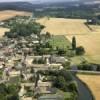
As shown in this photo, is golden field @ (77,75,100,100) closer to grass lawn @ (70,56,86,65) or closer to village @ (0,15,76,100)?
village @ (0,15,76,100)

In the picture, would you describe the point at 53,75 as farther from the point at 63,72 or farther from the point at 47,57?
the point at 47,57

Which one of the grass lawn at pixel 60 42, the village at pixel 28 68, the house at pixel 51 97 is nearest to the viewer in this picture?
the house at pixel 51 97

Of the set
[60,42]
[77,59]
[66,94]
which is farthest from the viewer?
[60,42]

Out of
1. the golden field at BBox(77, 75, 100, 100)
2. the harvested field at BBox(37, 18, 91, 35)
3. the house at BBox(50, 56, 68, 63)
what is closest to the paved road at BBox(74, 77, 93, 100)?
the golden field at BBox(77, 75, 100, 100)

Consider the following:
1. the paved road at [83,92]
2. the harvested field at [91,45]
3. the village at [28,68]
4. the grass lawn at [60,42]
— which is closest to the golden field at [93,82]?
the paved road at [83,92]

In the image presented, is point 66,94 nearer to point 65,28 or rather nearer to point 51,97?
point 51,97

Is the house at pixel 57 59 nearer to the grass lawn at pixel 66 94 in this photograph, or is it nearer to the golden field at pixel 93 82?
the golden field at pixel 93 82

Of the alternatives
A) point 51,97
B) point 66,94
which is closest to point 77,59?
point 66,94
